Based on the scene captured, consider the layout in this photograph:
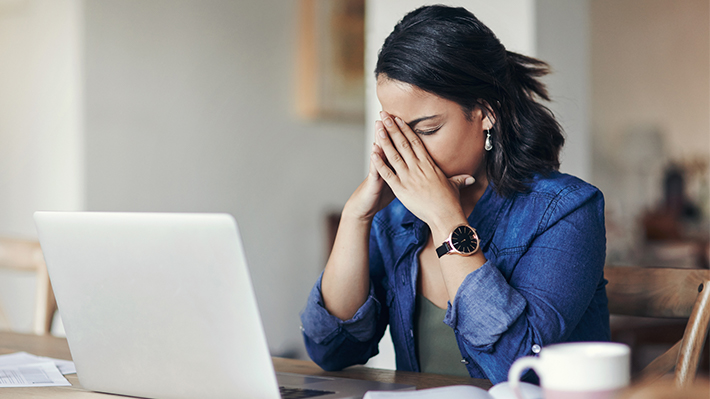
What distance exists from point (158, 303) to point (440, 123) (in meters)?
0.53

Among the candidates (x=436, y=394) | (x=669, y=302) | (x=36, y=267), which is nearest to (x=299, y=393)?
(x=436, y=394)

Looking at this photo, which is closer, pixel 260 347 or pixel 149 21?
pixel 260 347

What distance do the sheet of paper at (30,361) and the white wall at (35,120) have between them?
4.59 ft

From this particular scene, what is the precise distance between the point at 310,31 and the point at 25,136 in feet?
4.45

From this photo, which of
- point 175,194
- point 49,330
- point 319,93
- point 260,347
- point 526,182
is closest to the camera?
point 260,347

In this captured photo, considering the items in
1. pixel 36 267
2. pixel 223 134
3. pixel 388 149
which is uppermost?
pixel 388 149

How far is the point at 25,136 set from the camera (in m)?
2.55

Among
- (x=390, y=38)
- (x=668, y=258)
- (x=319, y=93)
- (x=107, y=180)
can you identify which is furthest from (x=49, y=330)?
(x=668, y=258)

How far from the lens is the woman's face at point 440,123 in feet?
3.49

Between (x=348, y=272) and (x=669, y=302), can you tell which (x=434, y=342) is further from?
(x=669, y=302)

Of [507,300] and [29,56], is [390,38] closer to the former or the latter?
[507,300]

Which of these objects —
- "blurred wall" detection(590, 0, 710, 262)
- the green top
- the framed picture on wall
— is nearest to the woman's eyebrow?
the green top

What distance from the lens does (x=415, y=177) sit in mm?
1049

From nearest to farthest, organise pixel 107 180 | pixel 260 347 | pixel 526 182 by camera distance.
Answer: pixel 260 347 → pixel 526 182 → pixel 107 180
